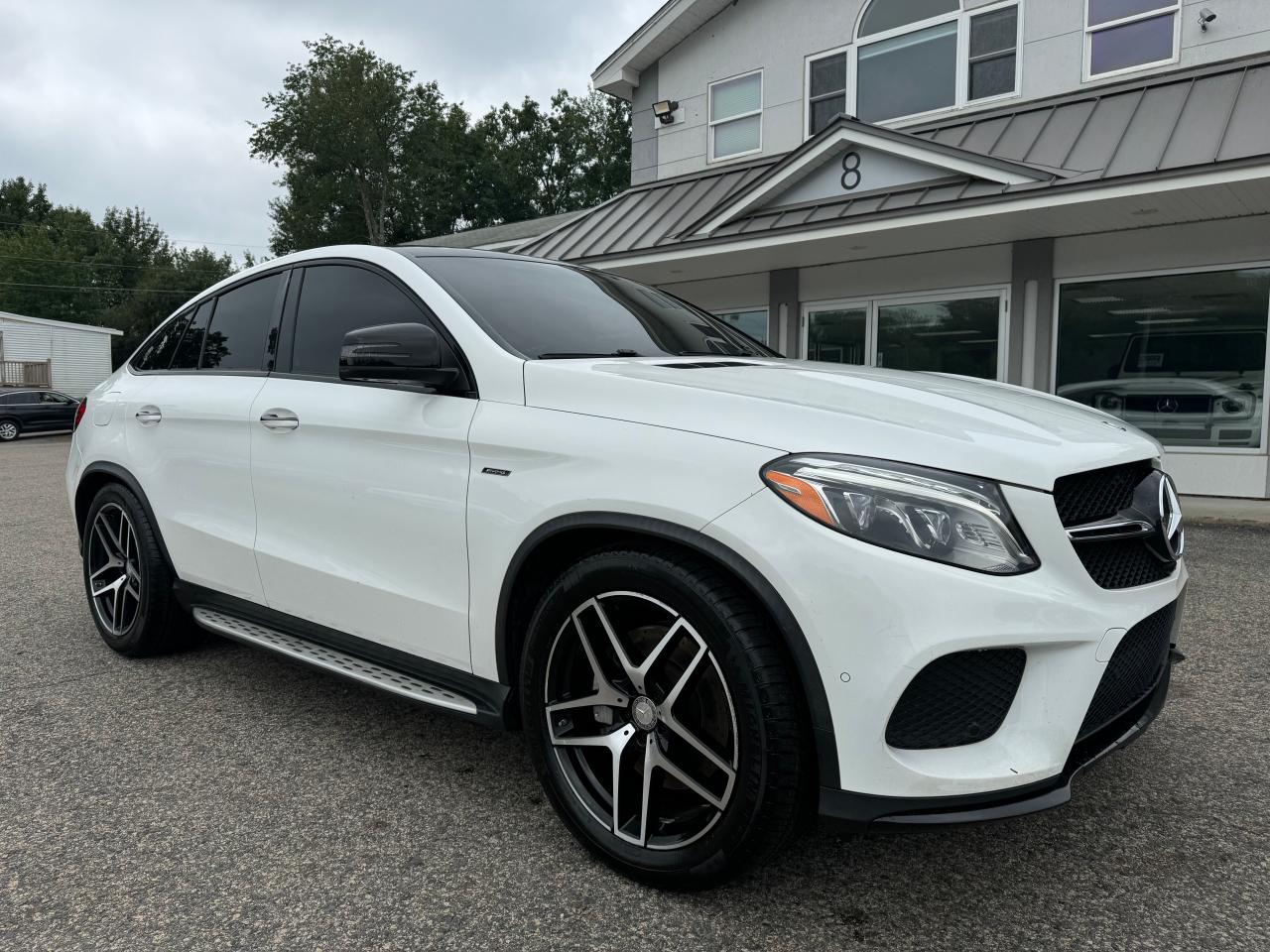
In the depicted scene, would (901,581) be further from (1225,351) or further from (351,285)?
(1225,351)

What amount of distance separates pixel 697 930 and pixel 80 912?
145 centimetres

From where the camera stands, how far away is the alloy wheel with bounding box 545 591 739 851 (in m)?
2.03

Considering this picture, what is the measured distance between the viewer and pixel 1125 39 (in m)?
9.87

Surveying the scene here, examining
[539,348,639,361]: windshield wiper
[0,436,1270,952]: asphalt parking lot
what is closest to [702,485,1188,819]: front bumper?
[0,436,1270,952]: asphalt parking lot

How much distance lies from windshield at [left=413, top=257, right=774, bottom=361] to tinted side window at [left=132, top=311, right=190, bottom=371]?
175 cm

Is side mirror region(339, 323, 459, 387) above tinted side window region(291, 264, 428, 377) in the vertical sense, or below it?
below

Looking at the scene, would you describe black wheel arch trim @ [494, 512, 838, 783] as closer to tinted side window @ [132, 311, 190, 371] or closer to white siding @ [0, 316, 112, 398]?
tinted side window @ [132, 311, 190, 371]

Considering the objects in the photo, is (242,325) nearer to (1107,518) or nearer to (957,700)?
(957,700)

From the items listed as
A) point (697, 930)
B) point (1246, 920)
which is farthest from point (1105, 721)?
point (697, 930)

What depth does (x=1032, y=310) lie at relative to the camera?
33.0 feet

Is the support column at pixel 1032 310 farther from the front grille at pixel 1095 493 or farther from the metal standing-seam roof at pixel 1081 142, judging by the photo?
the front grille at pixel 1095 493

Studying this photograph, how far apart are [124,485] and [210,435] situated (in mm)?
856

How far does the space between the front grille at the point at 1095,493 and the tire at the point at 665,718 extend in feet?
2.23

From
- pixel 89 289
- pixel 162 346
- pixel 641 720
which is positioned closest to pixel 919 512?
pixel 641 720
